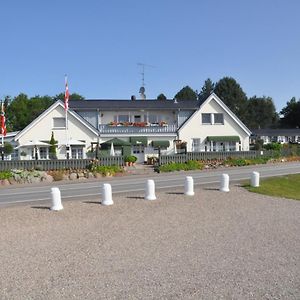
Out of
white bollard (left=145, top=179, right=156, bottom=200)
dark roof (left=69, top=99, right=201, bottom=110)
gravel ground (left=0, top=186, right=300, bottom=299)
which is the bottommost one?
gravel ground (left=0, top=186, right=300, bottom=299)

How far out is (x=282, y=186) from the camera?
20.8m

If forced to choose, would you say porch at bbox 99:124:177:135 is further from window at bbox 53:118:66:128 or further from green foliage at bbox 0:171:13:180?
green foliage at bbox 0:171:13:180

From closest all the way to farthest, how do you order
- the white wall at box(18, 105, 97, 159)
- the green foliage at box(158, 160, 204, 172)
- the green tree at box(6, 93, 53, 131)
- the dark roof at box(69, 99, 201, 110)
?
the green foliage at box(158, 160, 204, 172)
the white wall at box(18, 105, 97, 159)
the dark roof at box(69, 99, 201, 110)
the green tree at box(6, 93, 53, 131)

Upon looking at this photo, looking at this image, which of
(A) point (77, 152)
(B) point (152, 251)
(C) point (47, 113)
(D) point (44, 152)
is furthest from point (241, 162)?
(B) point (152, 251)

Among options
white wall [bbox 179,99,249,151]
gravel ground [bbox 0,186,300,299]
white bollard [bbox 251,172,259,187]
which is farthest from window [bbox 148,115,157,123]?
gravel ground [bbox 0,186,300,299]

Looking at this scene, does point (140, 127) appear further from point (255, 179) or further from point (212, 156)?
point (255, 179)

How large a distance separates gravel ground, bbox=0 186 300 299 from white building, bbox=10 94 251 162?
27.0 meters

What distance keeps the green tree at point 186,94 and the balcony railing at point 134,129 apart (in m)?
57.9

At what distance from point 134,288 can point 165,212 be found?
6.26m

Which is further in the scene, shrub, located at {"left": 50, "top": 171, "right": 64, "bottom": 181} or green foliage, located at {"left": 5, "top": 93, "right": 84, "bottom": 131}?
green foliage, located at {"left": 5, "top": 93, "right": 84, "bottom": 131}

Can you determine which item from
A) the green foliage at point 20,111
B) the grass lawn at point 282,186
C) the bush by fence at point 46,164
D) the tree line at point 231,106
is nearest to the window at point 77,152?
the bush by fence at point 46,164

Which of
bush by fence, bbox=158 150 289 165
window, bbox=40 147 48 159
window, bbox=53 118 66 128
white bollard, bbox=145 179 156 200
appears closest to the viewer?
white bollard, bbox=145 179 156 200

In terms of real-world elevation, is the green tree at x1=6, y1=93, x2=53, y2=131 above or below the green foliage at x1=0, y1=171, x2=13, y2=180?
above

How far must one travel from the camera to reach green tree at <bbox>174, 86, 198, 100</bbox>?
3920 inches
